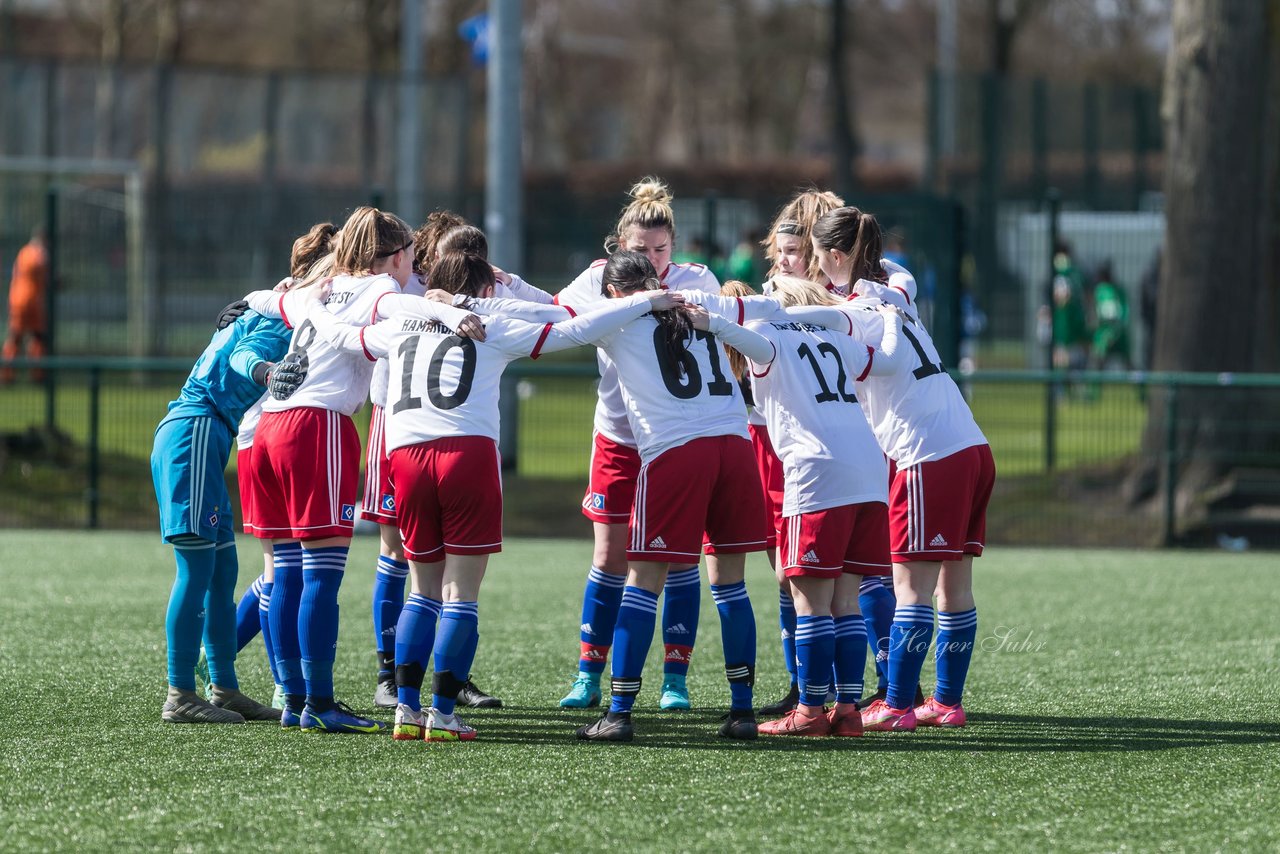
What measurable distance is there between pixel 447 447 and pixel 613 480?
3.68 feet

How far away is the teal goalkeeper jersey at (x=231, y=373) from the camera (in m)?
6.10

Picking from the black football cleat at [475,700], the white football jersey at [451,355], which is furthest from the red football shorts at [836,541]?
Answer: the black football cleat at [475,700]

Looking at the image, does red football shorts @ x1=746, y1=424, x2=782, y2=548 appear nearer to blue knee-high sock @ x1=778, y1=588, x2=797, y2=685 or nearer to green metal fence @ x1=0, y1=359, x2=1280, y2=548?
blue knee-high sock @ x1=778, y1=588, x2=797, y2=685

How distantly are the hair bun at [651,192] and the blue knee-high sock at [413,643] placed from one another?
6.07 ft

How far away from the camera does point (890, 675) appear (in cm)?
611

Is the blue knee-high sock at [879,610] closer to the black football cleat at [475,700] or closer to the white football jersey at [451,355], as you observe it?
the black football cleat at [475,700]

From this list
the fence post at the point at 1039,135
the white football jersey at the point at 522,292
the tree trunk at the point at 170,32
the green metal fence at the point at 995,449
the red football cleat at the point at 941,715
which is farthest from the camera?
the tree trunk at the point at 170,32

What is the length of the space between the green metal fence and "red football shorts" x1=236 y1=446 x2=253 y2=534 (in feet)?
21.0

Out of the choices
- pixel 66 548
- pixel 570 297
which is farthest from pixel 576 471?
pixel 570 297

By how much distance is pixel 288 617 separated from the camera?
6.03 m

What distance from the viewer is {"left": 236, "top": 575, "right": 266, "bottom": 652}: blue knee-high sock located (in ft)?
22.4

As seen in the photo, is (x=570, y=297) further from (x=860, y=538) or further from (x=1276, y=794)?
(x=1276, y=794)

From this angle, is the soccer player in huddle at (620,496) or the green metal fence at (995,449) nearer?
the soccer player in huddle at (620,496)

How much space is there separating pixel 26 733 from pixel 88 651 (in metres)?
1.83
